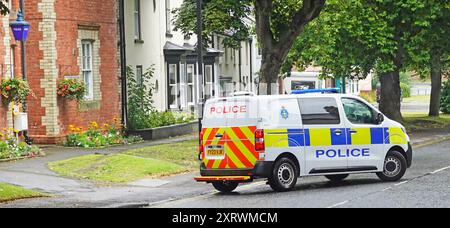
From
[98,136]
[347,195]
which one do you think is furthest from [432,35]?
[347,195]

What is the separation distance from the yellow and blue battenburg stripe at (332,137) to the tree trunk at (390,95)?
22245 mm

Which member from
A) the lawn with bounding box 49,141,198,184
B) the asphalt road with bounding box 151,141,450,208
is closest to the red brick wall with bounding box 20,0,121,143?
the lawn with bounding box 49,141,198,184

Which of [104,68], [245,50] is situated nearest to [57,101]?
[104,68]

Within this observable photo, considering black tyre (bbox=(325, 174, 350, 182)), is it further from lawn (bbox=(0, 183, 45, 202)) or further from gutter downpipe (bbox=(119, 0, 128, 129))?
gutter downpipe (bbox=(119, 0, 128, 129))

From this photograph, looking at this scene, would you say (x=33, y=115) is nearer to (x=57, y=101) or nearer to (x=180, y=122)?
(x=57, y=101)

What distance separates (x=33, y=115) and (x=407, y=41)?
1615cm

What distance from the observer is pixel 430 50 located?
131ft

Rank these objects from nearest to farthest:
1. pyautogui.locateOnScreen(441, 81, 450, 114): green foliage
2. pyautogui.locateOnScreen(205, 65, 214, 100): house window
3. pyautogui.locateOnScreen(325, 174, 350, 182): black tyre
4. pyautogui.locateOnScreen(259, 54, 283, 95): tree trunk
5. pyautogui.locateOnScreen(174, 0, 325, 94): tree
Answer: pyautogui.locateOnScreen(325, 174, 350, 182): black tyre < pyautogui.locateOnScreen(174, 0, 325, 94): tree < pyautogui.locateOnScreen(259, 54, 283, 95): tree trunk < pyautogui.locateOnScreen(205, 65, 214, 100): house window < pyautogui.locateOnScreen(441, 81, 450, 114): green foliage

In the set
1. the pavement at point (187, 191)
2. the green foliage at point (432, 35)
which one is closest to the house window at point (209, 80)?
the green foliage at point (432, 35)

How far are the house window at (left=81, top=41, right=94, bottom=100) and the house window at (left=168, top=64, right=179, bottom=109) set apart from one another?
10.0m

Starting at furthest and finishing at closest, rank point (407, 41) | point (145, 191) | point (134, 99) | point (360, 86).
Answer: point (360, 86) < point (407, 41) < point (134, 99) < point (145, 191)

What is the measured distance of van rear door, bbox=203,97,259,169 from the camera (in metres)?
18.5

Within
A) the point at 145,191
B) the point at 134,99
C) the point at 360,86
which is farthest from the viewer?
the point at 360,86

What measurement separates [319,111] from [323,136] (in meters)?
0.51
